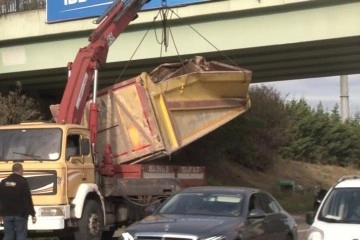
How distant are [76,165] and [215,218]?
4546mm

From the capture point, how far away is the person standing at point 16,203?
11891mm

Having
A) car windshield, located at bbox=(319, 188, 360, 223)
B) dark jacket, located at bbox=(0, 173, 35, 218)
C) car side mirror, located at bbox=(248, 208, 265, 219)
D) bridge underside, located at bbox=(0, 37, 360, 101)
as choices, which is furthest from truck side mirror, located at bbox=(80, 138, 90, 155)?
bridge underside, located at bbox=(0, 37, 360, 101)

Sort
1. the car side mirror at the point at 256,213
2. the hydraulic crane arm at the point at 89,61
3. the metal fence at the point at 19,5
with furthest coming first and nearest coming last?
the metal fence at the point at 19,5 → the hydraulic crane arm at the point at 89,61 → the car side mirror at the point at 256,213

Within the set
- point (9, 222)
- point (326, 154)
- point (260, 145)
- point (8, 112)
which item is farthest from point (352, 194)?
point (326, 154)

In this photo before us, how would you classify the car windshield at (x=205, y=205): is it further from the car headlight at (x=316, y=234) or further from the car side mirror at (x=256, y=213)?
the car headlight at (x=316, y=234)

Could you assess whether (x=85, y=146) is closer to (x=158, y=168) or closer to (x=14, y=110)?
(x=158, y=168)

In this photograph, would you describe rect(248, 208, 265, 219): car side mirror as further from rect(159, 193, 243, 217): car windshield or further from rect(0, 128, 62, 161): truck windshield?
rect(0, 128, 62, 161): truck windshield

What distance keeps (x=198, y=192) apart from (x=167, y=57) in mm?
12673

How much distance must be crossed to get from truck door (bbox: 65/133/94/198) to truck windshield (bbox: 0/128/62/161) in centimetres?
27

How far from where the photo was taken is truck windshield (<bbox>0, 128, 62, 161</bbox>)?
44.2 ft

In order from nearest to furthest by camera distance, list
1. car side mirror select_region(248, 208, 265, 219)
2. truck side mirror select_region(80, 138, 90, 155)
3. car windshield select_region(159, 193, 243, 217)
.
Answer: car side mirror select_region(248, 208, 265, 219)
car windshield select_region(159, 193, 243, 217)
truck side mirror select_region(80, 138, 90, 155)

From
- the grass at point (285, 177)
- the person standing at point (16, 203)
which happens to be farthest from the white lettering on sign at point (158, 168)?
the grass at point (285, 177)

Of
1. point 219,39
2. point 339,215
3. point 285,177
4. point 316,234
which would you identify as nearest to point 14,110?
point 219,39

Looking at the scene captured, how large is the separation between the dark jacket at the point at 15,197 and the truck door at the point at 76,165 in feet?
5.05
